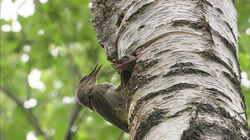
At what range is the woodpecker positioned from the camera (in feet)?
11.8

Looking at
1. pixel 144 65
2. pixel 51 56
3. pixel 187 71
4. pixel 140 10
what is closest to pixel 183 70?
pixel 187 71

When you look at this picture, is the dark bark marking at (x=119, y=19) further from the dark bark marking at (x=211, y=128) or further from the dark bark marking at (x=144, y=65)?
the dark bark marking at (x=211, y=128)

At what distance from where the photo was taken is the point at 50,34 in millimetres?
6758

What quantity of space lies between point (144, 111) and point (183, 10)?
0.73 metres

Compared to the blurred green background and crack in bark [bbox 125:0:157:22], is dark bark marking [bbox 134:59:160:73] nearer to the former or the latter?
crack in bark [bbox 125:0:157:22]

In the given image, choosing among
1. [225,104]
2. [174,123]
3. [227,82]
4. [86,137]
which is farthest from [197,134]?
[86,137]

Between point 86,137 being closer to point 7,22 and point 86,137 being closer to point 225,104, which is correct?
point 7,22

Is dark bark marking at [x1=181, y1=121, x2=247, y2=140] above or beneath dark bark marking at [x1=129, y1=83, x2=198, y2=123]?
beneath

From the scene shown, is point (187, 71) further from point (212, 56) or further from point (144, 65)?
point (144, 65)

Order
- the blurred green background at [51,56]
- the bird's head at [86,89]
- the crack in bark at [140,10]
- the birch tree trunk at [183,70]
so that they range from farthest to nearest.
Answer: the blurred green background at [51,56] < the bird's head at [86,89] < the crack in bark at [140,10] < the birch tree trunk at [183,70]

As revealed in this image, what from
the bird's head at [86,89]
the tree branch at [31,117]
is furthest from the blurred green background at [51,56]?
the bird's head at [86,89]

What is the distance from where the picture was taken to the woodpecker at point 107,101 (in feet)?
11.8

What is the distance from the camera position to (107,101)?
376 centimetres

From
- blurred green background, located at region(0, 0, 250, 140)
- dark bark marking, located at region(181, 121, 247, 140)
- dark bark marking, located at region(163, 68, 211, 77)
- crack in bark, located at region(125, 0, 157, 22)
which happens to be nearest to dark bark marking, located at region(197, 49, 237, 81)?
dark bark marking, located at region(163, 68, 211, 77)
